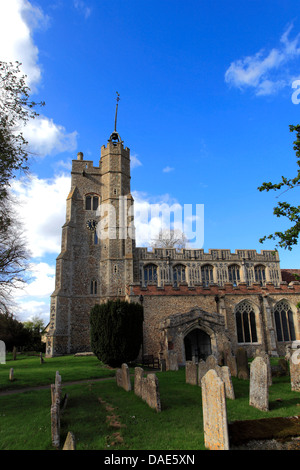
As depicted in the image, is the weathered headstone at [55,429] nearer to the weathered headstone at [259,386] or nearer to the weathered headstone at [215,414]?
the weathered headstone at [215,414]

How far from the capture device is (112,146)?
35.8 metres

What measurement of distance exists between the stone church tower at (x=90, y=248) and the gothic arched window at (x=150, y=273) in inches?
118

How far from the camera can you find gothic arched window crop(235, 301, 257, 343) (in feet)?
65.5

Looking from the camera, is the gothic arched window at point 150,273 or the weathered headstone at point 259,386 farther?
the gothic arched window at point 150,273

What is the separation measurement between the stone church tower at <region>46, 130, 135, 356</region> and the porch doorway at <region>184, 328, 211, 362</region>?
485 inches

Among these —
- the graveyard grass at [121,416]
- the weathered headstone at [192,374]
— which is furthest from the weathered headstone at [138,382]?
the weathered headstone at [192,374]

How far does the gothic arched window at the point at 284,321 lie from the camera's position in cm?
2044

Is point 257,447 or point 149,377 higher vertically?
point 149,377

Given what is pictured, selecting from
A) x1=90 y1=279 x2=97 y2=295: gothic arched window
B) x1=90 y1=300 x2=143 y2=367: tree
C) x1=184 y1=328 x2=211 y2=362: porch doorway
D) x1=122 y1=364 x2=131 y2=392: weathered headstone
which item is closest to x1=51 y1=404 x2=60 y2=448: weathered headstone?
x1=122 y1=364 x2=131 y2=392: weathered headstone

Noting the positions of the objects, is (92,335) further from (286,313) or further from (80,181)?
(80,181)

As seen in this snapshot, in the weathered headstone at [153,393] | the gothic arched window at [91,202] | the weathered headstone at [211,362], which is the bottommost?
the weathered headstone at [153,393]
